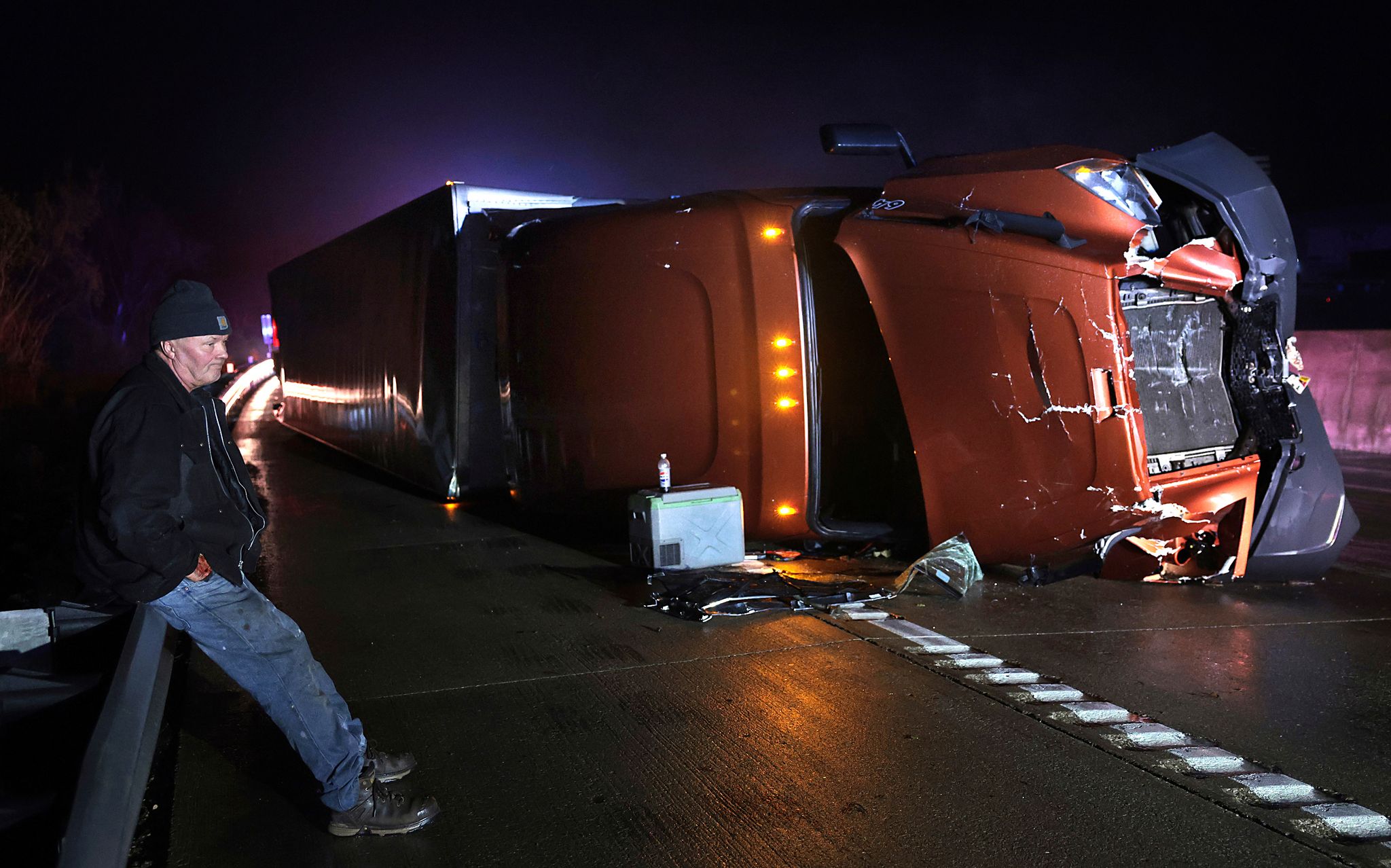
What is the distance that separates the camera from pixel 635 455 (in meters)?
6.90

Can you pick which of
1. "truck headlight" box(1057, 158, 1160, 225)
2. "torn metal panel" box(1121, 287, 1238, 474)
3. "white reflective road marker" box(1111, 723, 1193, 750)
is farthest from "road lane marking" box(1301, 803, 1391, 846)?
"truck headlight" box(1057, 158, 1160, 225)

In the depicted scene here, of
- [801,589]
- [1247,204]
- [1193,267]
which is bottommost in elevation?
[801,589]

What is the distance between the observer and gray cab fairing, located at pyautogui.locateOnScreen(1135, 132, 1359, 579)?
550 centimetres

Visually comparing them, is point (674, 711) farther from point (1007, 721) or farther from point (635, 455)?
point (635, 455)

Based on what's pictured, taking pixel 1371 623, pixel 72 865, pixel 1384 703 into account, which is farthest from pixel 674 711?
pixel 1371 623

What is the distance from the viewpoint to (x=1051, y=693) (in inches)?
161

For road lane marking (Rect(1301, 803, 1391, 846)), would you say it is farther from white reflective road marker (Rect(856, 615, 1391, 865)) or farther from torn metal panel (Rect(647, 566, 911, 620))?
torn metal panel (Rect(647, 566, 911, 620))

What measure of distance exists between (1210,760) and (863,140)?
3.98 metres

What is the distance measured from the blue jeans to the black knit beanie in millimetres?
722

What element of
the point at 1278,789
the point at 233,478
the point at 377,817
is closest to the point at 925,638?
the point at 1278,789

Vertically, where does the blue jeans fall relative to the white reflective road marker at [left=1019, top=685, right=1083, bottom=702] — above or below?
above

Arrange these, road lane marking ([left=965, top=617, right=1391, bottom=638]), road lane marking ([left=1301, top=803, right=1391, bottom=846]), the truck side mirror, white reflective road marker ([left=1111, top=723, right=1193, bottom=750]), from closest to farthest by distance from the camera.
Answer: road lane marking ([left=1301, top=803, right=1391, bottom=846]) < white reflective road marker ([left=1111, top=723, right=1193, bottom=750]) < road lane marking ([left=965, top=617, right=1391, bottom=638]) < the truck side mirror

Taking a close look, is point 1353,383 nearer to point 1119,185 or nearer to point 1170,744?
point 1119,185

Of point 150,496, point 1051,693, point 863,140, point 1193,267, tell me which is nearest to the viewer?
point 150,496
